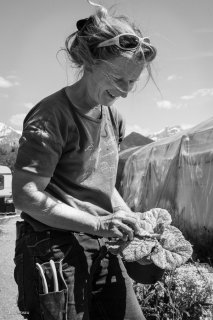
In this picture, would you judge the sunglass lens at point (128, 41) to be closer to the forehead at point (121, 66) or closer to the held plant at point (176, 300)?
the forehead at point (121, 66)

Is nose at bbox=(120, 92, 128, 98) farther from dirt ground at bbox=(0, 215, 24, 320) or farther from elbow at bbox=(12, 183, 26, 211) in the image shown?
dirt ground at bbox=(0, 215, 24, 320)

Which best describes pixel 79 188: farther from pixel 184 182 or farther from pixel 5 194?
pixel 5 194

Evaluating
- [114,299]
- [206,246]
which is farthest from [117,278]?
[206,246]

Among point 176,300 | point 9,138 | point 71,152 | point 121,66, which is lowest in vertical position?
point 9,138

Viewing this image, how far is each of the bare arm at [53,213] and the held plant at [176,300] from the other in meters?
1.54

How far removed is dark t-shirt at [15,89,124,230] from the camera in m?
1.36

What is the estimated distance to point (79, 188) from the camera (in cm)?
152

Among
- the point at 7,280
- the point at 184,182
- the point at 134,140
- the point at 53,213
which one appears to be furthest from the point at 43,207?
the point at 134,140

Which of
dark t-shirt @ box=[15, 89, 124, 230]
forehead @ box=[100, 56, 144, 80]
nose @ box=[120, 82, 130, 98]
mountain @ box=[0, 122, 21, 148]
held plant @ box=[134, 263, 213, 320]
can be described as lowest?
mountain @ box=[0, 122, 21, 148]

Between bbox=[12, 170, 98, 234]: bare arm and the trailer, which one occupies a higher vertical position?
bbox=[12, 170, 98, 234]: bare arm

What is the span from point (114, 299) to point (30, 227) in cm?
45

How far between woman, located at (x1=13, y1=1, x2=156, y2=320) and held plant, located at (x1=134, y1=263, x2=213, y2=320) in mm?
1269

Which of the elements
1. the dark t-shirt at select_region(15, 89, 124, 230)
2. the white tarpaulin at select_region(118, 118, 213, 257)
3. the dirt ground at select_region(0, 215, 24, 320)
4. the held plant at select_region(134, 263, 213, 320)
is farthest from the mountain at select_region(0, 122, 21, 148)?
the dark t-shirt at select_region(15, 89, 124, 230)

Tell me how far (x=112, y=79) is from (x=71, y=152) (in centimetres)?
31
